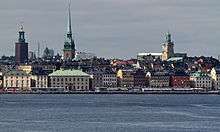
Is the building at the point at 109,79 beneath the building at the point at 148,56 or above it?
beneath

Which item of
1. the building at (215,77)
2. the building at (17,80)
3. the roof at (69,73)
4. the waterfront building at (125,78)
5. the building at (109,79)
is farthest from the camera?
the building at (215,77)

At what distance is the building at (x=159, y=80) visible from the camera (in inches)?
5098

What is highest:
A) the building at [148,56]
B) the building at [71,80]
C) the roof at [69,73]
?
the building at [148,56]

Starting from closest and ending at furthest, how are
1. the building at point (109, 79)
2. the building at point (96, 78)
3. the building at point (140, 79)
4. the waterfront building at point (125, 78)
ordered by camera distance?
the building at point (96, 78) → the building at point (109, 79) → the waterfront building at point (125, 78) → the building at point (140, 79)

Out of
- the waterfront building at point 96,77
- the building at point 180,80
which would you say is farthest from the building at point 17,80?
the building at point 180,80

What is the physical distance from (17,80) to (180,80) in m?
19.0

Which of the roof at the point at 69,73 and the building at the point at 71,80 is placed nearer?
the building at the point at 71,80

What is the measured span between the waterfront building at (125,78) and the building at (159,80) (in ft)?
7.67

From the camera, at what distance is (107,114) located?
5991 cm

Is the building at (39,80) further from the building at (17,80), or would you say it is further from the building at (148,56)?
the building at (148,56)

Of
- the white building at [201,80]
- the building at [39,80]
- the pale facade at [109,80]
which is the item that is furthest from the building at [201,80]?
the building at [39,80]

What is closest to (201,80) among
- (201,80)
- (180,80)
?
(201,80)

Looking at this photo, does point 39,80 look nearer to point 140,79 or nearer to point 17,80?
point 17,80

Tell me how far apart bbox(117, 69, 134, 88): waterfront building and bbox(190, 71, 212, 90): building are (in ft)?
23.0
